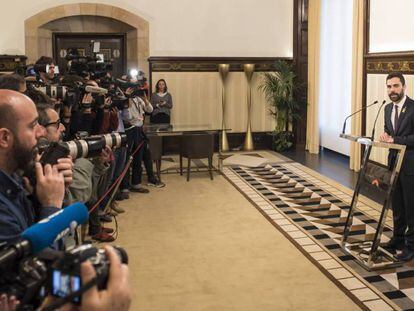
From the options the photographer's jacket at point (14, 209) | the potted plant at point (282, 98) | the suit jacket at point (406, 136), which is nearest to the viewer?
the photographer's jacket at point (14, 209)

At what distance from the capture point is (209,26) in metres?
9.55

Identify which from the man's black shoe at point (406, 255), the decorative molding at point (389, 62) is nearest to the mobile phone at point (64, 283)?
the man's black shoe at point (406, 255)

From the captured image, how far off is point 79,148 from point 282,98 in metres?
7.38

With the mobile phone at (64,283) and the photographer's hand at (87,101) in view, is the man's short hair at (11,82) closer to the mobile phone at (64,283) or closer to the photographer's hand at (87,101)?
the photographer's hand at (87,101)

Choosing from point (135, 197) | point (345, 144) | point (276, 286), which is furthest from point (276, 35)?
point (276, 286)

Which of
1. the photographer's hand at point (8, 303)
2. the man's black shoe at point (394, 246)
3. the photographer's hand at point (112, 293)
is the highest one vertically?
the photographer's hand at point (112, 293)

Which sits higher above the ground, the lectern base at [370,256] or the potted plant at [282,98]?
the potted plant at [282,98]

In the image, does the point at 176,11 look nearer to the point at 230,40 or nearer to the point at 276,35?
the point at 230,40

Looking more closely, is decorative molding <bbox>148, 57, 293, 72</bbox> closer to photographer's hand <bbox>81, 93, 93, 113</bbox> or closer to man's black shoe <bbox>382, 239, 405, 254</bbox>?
photographer's hand <bbox>81, 93, 93, 113</bbox>

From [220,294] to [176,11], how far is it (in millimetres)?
6827

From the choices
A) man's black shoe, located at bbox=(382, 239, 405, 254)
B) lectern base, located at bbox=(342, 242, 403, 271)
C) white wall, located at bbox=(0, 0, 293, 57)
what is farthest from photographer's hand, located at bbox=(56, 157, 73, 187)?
white wall, located at bbox=(0, 0, 293, 57)

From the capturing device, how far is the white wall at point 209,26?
8930 mm

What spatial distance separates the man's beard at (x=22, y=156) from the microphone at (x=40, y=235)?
1.79ft

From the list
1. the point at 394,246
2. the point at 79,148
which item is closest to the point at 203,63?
the point at 394,246
